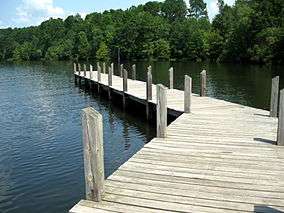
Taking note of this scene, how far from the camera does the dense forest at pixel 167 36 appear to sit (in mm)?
65562

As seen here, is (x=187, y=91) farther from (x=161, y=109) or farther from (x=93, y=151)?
(x=93, y=151)

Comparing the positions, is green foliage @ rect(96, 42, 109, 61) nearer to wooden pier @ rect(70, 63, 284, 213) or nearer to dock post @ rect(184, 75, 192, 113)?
dock post @ rect(184, 75, 192, 113)

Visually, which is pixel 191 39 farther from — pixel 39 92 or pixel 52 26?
pixel 52 26

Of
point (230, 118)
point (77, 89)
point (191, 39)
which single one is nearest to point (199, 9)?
point (191, 39)

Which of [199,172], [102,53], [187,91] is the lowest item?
[102,53]

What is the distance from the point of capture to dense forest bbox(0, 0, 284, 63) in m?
65.6

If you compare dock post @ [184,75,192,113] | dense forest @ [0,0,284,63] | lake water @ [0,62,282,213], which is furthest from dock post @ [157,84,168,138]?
dense forest @ [0,0,284,63]

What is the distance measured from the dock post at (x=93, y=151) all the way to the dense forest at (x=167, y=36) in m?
56.3

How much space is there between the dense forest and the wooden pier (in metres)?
50.7

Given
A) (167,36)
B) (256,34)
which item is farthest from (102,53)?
(256,34)

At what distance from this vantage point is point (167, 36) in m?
97.1

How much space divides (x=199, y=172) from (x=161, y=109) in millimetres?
3235

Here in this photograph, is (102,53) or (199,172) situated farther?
(102,53)

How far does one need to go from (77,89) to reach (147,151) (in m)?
28.6
